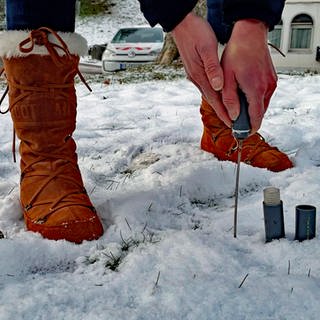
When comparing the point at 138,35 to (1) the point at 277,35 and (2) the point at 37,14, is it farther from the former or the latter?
(2) the point at 37,14

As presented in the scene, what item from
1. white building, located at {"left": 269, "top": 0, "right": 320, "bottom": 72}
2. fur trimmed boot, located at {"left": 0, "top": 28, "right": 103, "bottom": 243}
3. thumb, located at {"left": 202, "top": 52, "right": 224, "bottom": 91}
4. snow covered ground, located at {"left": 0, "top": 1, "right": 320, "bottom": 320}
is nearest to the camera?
snow covered ground, located at {"left": 0, "top": 1, "right": 320, "bottom": 320}

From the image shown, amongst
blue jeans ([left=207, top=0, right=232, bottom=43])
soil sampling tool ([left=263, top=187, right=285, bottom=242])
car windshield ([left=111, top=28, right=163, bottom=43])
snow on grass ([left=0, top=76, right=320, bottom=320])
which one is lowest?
car windshield ([left=111, top=28, right=163, bottom=43])

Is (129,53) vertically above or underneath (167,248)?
underneath

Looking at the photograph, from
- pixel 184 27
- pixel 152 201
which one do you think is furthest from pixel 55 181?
pixel 184 27

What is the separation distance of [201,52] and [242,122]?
16 centimetres

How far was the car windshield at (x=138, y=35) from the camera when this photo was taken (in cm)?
957

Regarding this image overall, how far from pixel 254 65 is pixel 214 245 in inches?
15.1

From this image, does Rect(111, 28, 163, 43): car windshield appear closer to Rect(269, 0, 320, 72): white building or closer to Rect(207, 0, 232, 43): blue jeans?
Rect(269, 0, 320, 72): white building

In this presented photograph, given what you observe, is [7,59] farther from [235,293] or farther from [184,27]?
[235,293]

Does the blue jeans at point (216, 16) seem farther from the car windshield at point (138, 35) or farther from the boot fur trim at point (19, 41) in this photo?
the car windshield at point (138, 35)

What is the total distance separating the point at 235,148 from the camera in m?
1.59

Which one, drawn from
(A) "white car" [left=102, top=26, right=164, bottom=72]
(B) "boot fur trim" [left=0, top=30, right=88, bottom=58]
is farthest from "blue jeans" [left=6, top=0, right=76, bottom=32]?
(A) "white car" [left=102, top=26, right=164, bottom=72]

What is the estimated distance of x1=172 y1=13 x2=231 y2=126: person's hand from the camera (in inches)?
34.9

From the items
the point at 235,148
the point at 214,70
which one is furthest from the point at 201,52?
the point at 235,148
